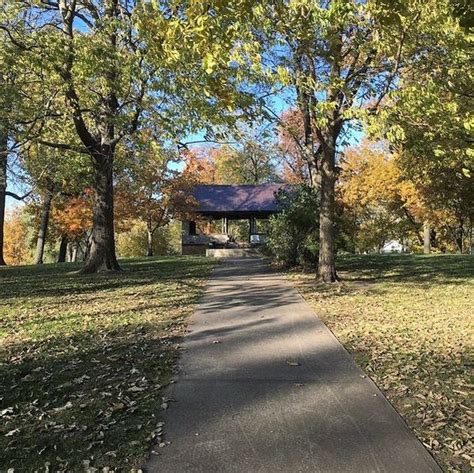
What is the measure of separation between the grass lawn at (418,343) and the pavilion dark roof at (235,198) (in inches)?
954

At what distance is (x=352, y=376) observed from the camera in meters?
4.97

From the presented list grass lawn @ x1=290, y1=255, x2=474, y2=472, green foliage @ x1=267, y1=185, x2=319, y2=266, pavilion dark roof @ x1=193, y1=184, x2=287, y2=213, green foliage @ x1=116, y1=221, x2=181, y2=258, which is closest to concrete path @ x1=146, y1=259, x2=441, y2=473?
grass lawn @ x1=290, y1=255, x2=474, y2=472

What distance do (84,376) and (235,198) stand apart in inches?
1324

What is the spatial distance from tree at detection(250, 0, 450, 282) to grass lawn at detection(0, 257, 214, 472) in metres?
3.92

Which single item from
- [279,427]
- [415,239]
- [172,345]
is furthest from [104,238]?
[415,239]

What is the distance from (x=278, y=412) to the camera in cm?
402

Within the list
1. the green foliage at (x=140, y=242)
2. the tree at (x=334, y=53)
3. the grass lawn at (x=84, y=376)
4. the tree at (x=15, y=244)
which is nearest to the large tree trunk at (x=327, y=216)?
the tree at (x=334, y=53)

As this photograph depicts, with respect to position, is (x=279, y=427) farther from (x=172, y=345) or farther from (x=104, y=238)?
(x=104, y=238)

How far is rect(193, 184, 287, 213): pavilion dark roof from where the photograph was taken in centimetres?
3706

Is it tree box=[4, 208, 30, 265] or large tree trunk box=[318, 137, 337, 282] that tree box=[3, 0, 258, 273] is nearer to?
large tree trunk box=[318, 137, 337, 282]

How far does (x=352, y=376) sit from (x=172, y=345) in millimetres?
2314

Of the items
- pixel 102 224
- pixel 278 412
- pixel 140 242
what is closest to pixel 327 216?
pixel 102 224

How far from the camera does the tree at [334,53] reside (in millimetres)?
7141

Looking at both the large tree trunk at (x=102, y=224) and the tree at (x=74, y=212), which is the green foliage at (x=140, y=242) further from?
the large tree trunk at (x=102, y=224)
